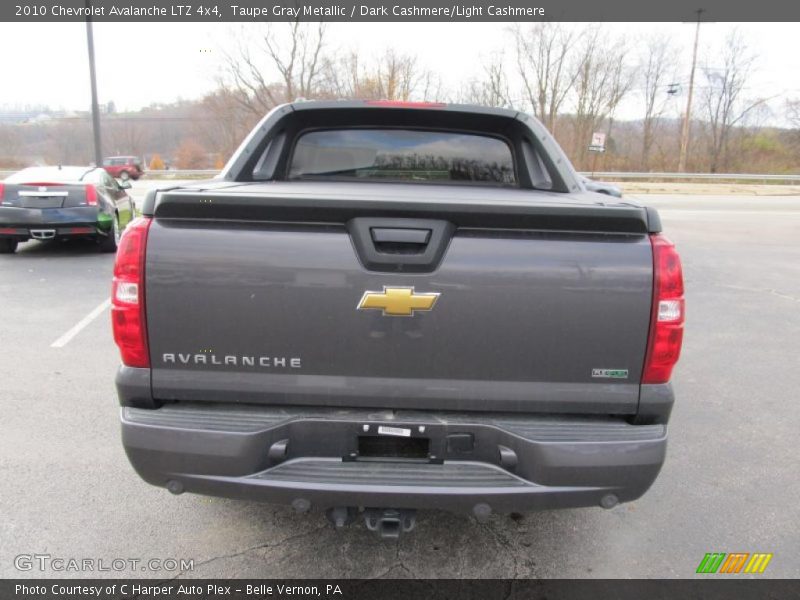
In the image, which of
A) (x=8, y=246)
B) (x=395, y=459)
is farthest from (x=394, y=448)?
(x=8, y=246)

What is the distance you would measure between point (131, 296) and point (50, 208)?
329 inches

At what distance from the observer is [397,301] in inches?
81.4

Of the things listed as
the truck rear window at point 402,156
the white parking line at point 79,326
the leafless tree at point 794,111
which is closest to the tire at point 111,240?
the white parking line at point 79,326

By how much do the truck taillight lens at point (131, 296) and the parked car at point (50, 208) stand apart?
8.13m

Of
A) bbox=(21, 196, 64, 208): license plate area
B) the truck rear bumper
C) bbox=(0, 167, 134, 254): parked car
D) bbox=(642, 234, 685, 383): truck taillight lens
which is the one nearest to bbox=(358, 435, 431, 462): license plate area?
the truck rear bumper

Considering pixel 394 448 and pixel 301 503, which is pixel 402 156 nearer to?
pixel 394 448

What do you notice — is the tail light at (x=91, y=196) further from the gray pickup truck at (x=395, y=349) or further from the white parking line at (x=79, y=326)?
the gray pickup truck at (x=395, y=349)

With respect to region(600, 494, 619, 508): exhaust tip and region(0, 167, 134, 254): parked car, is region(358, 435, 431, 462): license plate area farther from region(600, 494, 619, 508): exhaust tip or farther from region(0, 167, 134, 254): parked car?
region(0, 167, 134, 254): parked car

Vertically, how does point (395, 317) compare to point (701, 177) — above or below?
below

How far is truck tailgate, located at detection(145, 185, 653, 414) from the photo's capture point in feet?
6.79

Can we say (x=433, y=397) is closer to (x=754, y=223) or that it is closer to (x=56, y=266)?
(x=56, y=266)

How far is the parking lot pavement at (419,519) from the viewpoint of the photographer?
105 inches

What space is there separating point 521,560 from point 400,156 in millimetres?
2458

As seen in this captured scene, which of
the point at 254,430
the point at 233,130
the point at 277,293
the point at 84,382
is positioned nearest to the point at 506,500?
the point at 254,430
